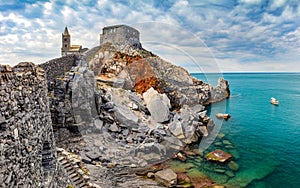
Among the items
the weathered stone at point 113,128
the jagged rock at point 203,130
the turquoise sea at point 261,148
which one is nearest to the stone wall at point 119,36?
the turquoise sea at point 261,148

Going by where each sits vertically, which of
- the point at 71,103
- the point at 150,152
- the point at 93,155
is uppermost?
the point at 71,103

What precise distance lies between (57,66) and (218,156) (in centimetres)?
1806

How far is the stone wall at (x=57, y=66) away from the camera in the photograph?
19.5 m

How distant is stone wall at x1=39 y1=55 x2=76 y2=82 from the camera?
19.5 meters

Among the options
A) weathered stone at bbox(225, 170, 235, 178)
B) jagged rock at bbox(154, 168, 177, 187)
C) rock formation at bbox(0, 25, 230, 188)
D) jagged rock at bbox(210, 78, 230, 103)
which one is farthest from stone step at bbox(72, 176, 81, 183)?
jagged rock at bbox(210, 78, 230, 103)

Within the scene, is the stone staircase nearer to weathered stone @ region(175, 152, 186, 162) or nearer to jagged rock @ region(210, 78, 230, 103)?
weathered stone @ region(175, 152, 186, 162)

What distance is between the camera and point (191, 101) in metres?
52.9

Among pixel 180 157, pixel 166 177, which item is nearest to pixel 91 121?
pixel 166 177

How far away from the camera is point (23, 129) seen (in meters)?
5.96

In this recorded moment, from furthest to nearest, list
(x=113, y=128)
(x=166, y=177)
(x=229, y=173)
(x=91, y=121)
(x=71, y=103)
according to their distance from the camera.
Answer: (x=113, y=128)
(x=91, y=121)
(x=71, y=103)
(x=229, y=173)
(x=166, y=177)

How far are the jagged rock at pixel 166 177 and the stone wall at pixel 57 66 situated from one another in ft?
40.3

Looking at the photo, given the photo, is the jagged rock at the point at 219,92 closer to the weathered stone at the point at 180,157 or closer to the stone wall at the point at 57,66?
the weathered stone at the point at 180,157

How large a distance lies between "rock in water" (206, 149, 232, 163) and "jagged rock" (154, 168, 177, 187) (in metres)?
5.81

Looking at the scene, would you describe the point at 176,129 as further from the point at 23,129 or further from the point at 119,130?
the point at 23,129
